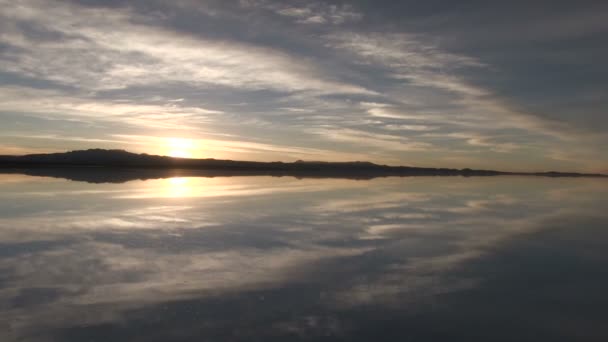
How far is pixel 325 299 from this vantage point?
21.8ft

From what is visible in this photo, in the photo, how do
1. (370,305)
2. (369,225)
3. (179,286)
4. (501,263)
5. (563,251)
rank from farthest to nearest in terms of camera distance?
1. (369,225)
2. (563,251)
3. (501,263)
4. (179,286)
5. (370,305)

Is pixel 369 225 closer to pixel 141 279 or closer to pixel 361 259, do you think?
pixel 361 259

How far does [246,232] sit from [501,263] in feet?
21.2

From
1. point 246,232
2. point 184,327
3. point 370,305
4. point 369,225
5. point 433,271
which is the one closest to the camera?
point 184,327

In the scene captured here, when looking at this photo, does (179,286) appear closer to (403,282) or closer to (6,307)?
(6,307)

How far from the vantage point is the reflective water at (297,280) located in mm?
5527

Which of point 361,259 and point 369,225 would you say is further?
point 369,225

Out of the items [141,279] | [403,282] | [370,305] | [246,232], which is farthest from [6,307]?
[246,232]

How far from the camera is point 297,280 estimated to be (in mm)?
7633

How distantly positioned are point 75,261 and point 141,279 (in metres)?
2.03

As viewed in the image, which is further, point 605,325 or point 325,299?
Answer: point 325,299

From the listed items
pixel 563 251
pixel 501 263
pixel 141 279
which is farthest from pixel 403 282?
pixel 563 251

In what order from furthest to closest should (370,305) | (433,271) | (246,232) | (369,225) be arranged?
(369,225)
(246,232)
(433,271)
(370,305)

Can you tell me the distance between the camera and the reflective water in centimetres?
553
